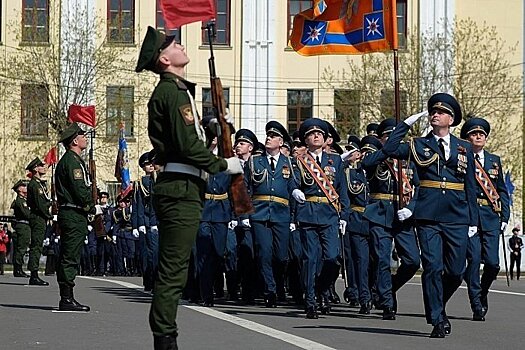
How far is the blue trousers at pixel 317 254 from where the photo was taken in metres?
14.2

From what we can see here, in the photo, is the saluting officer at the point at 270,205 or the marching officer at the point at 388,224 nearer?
the marching officer at the point at 388,224

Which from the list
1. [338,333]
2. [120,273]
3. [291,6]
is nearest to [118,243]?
[120,273]

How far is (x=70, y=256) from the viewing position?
14.5 metres

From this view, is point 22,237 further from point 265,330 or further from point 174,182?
point 174,182

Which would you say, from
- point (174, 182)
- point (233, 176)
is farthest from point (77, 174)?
point (174, 182)

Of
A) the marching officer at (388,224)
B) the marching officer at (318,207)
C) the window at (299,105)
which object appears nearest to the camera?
the marching officer at (388,224)

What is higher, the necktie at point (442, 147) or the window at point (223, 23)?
the window at point (223, 23)

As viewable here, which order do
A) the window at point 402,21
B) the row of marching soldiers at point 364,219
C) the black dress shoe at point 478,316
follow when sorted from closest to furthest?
the row of marching soldiers at point 364,219 < the black dress shoe at point 478,316 < the window at point 402,21

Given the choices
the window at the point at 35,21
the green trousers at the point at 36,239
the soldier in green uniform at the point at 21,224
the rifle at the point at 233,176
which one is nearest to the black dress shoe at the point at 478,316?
the rifle at the point at 233,176

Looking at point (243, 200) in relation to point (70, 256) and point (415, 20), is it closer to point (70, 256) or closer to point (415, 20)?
point (70, 256)

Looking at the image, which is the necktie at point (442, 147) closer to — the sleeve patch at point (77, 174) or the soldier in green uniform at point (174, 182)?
the soldier in green uniform at point (174, 182)

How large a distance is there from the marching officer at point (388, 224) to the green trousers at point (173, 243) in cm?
545

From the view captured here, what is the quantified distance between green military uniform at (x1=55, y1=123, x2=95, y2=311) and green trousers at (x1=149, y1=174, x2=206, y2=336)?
557 centimetres

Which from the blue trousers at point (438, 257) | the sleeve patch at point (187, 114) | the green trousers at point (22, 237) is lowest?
the green trousers at point (22, 237)
